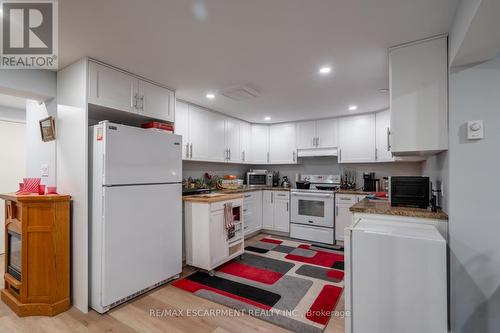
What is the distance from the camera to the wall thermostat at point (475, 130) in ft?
5.44

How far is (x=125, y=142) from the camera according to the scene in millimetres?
2381

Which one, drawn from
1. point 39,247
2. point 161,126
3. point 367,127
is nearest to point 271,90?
point 161,126

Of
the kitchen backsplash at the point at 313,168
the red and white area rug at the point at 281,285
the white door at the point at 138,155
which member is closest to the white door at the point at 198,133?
the kitchen backsplash at the point at 313,168

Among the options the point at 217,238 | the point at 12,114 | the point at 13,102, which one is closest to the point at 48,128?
the point at 13,102

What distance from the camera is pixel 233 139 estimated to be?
185 inches

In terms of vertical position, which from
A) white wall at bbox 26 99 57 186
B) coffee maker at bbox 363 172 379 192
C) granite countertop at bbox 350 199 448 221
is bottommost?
granite countertop at bbox 350 199 448 221

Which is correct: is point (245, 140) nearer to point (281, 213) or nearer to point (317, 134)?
point (317, 134)

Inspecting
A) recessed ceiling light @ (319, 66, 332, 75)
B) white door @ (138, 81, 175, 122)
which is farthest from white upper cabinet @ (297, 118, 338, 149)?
white door @ (138, 81, 175, 122)

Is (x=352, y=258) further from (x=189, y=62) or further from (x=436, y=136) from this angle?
(x=189, y=62)

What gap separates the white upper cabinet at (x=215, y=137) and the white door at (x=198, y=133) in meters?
0.07

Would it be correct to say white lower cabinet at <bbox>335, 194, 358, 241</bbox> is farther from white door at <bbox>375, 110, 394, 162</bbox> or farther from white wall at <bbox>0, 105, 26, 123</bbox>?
white wall at <bbox>0, 105, 26, 123</bbox>

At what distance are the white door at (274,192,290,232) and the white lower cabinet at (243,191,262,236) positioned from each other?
32 cm

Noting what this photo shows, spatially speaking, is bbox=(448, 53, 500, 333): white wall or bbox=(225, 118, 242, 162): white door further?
bbox=(225, 118, 242, 162): white door

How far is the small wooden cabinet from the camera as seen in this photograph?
7.21ft
